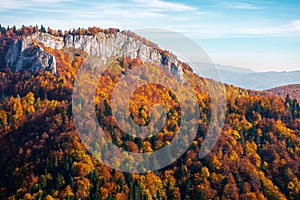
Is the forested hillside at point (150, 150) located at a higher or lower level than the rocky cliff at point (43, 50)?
lower

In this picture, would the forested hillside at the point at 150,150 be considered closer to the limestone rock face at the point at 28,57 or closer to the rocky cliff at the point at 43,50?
the limestone rock face at the point at 28,57

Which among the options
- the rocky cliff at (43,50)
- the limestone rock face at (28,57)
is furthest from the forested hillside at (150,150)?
the rocky cliff at (43,50)

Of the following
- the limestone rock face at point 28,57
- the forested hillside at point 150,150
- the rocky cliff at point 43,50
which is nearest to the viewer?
the forested hillside at point 150,150

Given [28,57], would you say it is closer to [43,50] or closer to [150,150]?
[43,50]

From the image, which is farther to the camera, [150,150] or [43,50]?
[43,50]

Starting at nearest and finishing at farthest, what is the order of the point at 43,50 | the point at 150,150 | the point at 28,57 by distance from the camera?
the point at 150,150, the point at 43,50, the point at 28,57

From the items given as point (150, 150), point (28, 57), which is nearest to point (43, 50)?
point (28, 57)

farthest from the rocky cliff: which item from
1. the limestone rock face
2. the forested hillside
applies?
the forested hillside

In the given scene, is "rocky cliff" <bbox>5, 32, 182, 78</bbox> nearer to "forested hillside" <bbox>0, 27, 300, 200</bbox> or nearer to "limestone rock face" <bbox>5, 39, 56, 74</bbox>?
"limestone rock face" <bbox>5, 39, 56, 74</bbox>

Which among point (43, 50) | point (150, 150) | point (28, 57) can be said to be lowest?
point (150, 150)

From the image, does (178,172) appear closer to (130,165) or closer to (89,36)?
(130,165)

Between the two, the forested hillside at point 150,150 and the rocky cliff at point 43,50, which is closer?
the forested hillside at point 150,150

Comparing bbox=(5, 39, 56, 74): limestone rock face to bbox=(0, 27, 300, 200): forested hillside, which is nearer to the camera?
bbox=(0, 27, 300, 200): forested hillside
